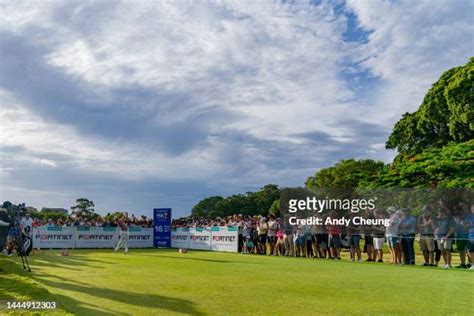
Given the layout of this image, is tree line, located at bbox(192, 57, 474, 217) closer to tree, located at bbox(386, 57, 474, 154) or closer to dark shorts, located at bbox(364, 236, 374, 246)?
tree, located at bbox(386, 57, 474, 154)

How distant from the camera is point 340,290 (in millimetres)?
A: 10797

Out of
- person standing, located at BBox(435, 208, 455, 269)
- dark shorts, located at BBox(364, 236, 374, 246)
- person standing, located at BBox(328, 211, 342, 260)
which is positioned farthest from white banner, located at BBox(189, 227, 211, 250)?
person standing, located at BBox(435, 208, 455, 269)

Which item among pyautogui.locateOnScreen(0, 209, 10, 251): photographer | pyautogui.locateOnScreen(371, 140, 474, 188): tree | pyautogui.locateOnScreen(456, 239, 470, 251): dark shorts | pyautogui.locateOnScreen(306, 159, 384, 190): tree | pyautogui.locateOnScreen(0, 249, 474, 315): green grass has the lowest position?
pyautogui.locateOnScreen(0, 249, 474, 315): green grass

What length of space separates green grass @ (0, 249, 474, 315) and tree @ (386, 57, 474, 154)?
26.2m

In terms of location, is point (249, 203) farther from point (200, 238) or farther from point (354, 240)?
point (354, 240)

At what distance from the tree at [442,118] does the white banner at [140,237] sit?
23.1m

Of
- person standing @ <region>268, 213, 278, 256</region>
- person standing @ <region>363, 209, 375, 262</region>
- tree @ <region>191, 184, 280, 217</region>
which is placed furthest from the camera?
tree @ <region>191, 184, 280, 217</region>

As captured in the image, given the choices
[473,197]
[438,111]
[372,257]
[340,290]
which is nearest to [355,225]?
[372,257]

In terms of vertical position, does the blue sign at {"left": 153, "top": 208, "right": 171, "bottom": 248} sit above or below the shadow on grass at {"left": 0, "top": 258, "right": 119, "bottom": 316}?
above

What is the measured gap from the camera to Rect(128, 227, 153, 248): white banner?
35.1 metres

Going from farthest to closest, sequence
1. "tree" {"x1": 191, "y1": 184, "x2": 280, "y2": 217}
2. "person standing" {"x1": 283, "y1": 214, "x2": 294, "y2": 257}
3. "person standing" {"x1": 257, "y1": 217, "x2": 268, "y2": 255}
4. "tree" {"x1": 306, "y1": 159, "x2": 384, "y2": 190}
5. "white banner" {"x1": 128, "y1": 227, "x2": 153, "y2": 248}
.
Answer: "tree" {"x1": 191, "y1": 184, "x2": 280, "y2": 217}, "tree" {"x1": 306, "y1": 159, "x2": 384, "y2": 190}, "white banner" {"x1": 128, "y1": 227, "x2": 153, "y2": 248}, "person standing" {"x1": 257, "y1": 217, "x2": 268, "y2": 255}, "person standing" {"x1": 283, "y1": 214, "x2": 294, "y2": 257}

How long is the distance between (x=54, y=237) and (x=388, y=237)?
21.0 meters

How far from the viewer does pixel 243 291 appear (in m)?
10.4

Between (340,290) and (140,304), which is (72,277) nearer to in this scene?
(140,304)
